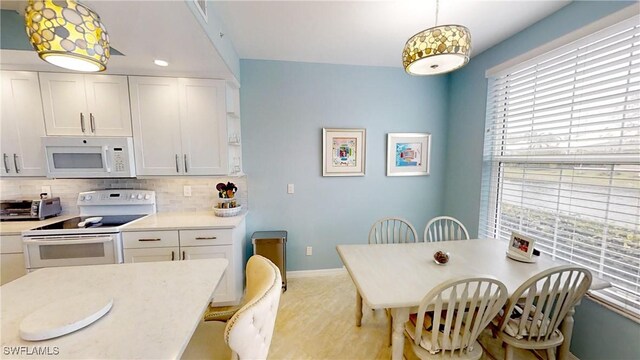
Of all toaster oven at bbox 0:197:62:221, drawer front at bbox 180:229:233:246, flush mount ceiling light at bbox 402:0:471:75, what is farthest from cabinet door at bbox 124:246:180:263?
flush mount ceiling light at bbox 402:0:471:75

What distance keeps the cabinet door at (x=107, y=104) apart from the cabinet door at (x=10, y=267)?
1.19 meters

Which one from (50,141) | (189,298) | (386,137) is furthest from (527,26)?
(50,141)

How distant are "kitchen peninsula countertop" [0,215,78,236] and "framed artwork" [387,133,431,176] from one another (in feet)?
11.6

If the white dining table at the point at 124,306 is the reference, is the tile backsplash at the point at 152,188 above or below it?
above

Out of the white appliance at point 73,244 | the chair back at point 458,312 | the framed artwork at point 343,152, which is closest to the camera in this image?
the chair back at point 458,312

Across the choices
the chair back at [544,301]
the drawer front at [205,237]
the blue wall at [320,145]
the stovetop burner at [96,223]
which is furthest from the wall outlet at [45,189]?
the chair back at [544,301]

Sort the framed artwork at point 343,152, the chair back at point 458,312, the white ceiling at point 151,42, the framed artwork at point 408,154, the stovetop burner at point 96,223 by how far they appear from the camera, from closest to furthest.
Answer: the chair back at point 458,312
the white ceiling at point 151,42
the stovetop burner at point 96,223
the framed artwork at point 343,152
the framed artwork at point 408,154

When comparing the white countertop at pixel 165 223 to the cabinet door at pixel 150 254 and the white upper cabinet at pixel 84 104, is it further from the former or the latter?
the white upper cabinet at pixel 84 104

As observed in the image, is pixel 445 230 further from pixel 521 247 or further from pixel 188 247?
pixel 188 247

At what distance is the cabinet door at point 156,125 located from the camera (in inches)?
87.6

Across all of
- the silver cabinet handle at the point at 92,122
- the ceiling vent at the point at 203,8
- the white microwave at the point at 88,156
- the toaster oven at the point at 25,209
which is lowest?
the toaster oven at the point at 25,209

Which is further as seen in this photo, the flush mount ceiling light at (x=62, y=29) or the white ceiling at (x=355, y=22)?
the white ceiling at (x=355, y=22)

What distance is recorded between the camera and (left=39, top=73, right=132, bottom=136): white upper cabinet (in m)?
2.11

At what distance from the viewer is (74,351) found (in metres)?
0.77
